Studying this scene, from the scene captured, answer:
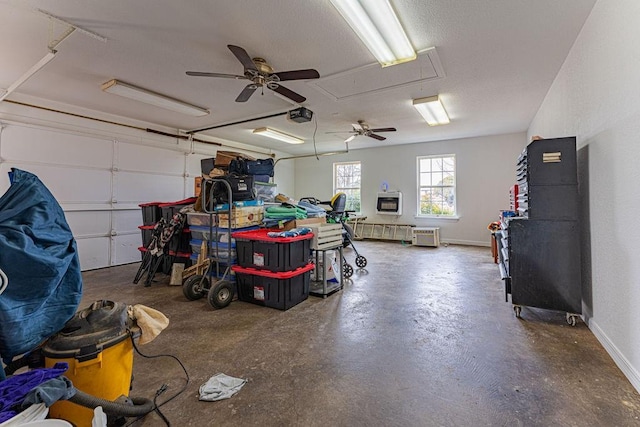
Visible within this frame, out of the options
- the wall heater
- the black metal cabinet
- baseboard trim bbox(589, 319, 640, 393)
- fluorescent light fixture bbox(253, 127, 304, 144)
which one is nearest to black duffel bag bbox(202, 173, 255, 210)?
fluorescent light fixture bbox(253, 127, 304, 144)

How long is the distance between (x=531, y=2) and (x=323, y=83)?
239cm

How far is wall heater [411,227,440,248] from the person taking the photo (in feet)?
24.6

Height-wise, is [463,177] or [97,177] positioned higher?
[463,177]

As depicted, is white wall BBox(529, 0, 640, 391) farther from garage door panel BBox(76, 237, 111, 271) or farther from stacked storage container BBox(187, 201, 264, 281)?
garage door panel BBox(76, 237, 111, 271)

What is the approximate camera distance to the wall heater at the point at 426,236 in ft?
24.6

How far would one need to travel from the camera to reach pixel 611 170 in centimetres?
219

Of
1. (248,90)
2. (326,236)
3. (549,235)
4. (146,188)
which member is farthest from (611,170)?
(146,188)

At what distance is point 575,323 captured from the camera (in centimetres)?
268

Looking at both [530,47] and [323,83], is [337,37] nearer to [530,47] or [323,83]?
[323,83]

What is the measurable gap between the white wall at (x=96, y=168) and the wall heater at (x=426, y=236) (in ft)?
20.3

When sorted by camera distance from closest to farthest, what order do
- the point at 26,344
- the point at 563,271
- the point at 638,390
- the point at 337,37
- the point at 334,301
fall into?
the point at 26,344
the point at 638,390
the point at 563,271
the point at 337,37
the point at 334,301

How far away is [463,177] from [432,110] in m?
3.28

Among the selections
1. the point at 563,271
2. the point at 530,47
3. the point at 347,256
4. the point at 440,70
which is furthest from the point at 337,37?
the point at 347,256

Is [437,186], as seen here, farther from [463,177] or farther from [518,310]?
[518,310]
